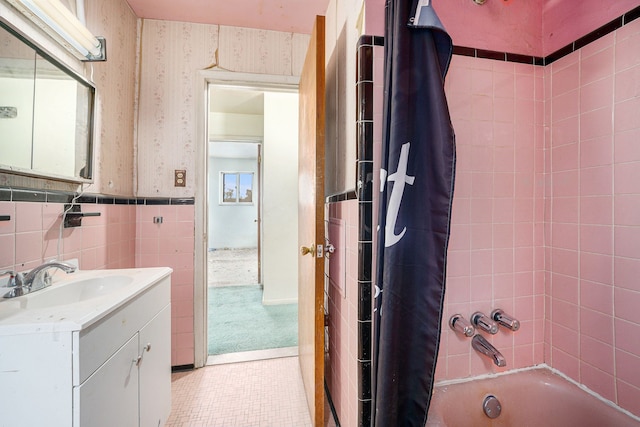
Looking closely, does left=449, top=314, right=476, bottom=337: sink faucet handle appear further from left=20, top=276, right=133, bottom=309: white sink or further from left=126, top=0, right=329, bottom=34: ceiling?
left=126, top=0, right=329, bottom=34: ceiling

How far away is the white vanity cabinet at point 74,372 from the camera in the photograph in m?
0.69

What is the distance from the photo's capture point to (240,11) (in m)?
1.76

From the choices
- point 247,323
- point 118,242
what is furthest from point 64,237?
point 247,323

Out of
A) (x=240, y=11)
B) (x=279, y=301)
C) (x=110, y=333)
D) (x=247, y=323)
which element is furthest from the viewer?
(x=279, y=301)

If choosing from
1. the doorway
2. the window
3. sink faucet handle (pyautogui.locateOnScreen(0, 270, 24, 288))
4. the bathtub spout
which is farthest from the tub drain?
the window

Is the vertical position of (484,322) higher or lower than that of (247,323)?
higher

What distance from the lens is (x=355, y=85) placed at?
1025 mm

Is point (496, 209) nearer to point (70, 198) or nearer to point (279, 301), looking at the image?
point (70, 198)

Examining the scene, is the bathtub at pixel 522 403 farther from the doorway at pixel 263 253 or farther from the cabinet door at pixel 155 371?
the doorway at pixel 263 253

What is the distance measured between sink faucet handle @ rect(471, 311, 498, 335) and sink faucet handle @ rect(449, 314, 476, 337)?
35 mm

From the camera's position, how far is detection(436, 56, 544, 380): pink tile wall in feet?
3.74

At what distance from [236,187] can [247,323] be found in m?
4.63

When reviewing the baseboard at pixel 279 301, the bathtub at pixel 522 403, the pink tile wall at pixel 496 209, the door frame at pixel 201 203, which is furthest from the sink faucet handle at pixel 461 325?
the baseboard at pixel 279 301

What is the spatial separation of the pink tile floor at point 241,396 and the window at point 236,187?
201 inches
